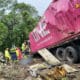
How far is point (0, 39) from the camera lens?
31.5 metres

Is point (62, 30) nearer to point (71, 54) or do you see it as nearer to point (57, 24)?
point (57, 24)

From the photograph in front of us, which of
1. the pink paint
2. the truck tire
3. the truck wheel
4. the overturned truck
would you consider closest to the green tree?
the pink paint

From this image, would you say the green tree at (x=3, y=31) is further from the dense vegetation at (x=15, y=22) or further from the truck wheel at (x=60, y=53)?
the truck wheel at (x=60, y=53)

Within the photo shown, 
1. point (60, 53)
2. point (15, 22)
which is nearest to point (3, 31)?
point (15, 22)

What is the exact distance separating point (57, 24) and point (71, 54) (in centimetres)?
139

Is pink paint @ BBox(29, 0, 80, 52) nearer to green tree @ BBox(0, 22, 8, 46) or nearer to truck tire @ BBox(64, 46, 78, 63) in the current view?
truck tire @ BBox(64, 46, 78, 63)

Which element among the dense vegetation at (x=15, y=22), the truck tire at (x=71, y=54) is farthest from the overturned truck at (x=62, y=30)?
the dense vegetation at (x=15, y=22)

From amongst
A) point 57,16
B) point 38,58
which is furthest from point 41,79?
point 38,58

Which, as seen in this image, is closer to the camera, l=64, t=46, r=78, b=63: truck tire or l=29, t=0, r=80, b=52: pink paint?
l=29, t=0, r=80, b=52: pink paint

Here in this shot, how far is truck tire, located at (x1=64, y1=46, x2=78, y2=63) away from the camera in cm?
1480

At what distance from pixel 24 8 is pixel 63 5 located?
78.0ft

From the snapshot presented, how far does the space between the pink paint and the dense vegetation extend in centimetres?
1419

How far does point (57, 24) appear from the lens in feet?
50.4

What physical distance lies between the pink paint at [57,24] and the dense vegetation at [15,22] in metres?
14.2
